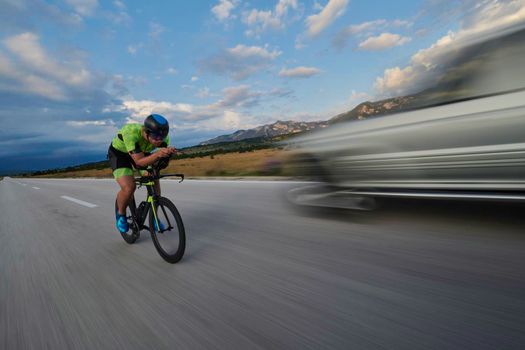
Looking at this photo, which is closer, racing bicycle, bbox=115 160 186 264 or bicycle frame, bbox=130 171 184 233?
racing bicycle, bbox=115 160 186 264

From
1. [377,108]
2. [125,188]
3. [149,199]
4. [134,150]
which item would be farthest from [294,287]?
[377,108]

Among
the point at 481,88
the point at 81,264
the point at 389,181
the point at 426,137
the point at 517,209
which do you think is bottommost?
the point at 517,209

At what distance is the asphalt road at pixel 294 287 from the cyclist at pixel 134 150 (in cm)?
67

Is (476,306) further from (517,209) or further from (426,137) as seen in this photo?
(517,209)

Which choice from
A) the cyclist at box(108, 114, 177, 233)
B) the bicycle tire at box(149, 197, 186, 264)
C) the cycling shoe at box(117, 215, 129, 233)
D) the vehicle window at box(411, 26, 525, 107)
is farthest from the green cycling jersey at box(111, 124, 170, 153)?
the vehicle window at box(411, 26, 525, 107)

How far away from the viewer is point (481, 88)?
320cm

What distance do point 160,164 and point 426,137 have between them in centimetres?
285

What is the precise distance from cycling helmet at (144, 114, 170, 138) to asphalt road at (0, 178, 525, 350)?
4.29 ft

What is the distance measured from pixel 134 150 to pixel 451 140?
10.5 ft

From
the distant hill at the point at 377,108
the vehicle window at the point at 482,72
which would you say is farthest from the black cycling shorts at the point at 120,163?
the vehicle window at the point at 482,72

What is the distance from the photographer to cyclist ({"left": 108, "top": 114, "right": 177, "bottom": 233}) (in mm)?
3006

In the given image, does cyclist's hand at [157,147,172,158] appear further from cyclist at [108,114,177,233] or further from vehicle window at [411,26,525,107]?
vehicle window at [411,26,525,107]

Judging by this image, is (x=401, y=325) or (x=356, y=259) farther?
(x=356, y=259)

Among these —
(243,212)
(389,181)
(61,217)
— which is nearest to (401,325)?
(389,181)
